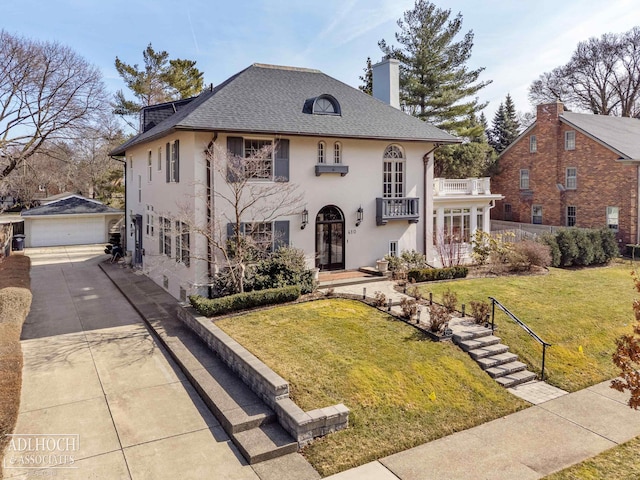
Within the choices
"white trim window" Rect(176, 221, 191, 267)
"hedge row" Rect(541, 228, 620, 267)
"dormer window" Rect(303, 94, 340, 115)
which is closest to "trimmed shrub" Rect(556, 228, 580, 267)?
"hedge row" Rect(541, 228, 620, 267)

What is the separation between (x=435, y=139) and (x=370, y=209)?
3.95 meters

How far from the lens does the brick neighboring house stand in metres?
26.9

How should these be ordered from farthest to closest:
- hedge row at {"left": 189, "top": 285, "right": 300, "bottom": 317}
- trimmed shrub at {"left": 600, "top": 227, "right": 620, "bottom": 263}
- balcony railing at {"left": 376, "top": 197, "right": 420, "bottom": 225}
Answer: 1. trimmed shrub at {"left": 600, "top": 227, "right": 620, "bottom": 263}
2. balcony railing at {"left": 376, "top": 197, "right": 420, "bottom": 225}
3. hedge row at {"left": 189, "top": 285, "right": 300, "bottom": 317}

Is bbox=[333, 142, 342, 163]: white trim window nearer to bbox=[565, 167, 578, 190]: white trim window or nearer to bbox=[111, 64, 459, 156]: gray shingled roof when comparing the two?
bbox=[111, 64, 459, 156]: gray shingled roof

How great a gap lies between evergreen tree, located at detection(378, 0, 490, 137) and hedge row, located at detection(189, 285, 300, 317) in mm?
28010

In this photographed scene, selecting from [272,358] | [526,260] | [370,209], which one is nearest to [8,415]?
[272,358]

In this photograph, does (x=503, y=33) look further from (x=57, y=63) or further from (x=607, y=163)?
(x=57, y=63)

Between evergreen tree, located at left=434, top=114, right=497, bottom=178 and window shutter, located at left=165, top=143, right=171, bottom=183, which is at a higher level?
evergreen tree, located at left=434, top=114, right=497, bottom=178

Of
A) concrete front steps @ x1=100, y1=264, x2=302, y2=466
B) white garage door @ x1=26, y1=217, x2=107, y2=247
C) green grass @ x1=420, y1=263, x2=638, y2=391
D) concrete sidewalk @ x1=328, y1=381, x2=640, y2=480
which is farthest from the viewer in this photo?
white garage door @ x1=26, y1=217, x2=107, y2=247

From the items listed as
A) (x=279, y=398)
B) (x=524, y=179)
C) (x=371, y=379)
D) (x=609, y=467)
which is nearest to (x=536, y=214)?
(x=524, y=179)

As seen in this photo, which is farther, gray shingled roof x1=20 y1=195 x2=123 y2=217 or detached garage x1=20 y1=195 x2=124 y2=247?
detached garage x1=20 y1=195 x2=124 y2=247

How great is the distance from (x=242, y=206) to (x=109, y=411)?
8.19 metres

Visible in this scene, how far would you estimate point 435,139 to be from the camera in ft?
60.7

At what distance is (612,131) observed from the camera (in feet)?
100
